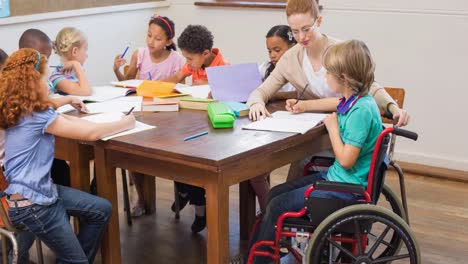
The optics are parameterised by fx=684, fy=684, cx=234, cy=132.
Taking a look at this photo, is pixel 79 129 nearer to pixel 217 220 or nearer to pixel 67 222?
pixel 67 222

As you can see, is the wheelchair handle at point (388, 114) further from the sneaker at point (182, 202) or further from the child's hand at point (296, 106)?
the sneaker at point (182, 202)

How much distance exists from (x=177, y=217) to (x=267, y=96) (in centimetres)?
98

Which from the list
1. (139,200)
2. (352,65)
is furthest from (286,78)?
(139,200)

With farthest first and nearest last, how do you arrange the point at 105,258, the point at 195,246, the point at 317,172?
the point at 195,246 → the point at 317,172 → the point at 105,258

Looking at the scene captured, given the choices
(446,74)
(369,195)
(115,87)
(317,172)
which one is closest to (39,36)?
(115,87)

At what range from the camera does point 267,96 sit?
285 centimetres

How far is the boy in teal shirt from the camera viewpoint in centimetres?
227

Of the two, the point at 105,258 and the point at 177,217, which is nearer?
the point at 105,258

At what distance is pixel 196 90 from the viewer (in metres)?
3.09

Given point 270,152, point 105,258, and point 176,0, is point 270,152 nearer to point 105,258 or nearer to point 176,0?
point 105,258

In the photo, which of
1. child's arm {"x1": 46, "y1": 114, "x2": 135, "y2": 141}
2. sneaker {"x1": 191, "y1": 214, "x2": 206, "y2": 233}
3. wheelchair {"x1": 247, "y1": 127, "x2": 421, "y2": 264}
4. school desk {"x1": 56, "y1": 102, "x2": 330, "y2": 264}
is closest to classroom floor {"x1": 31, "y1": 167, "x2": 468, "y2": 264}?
sneaker {"x1": 191, "y1": 214, "x2": 206, "y2": 233}

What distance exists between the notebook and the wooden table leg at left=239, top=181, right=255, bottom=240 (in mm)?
475

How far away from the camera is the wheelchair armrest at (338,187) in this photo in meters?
2.20

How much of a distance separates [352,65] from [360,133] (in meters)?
0.23
